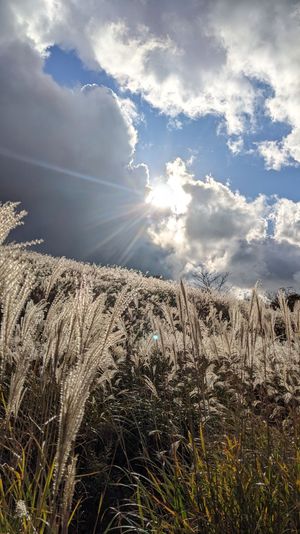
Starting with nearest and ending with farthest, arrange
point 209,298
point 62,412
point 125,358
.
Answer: point 62,412 < point 125,358 < point 209,298

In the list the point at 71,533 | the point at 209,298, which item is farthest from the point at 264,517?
the point at 209,298

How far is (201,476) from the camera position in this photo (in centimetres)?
336

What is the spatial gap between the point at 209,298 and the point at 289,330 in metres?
12.9

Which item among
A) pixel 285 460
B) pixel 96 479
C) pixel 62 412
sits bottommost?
pixel 96 479

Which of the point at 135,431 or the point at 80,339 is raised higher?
the point at 80,339

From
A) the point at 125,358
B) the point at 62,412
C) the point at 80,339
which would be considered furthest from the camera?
the point at 125,358

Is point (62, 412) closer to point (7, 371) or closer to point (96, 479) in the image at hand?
point (96, 479)

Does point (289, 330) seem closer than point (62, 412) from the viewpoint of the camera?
No

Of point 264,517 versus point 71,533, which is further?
point 71,533

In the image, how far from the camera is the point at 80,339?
2.53 m

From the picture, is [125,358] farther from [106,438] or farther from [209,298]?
[209,298]

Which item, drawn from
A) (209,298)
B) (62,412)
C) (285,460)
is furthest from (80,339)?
(209,298)

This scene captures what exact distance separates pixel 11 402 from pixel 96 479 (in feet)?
7.85

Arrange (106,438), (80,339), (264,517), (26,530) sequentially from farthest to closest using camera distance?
1. (106,438)
2. (264,517)
3. (80,339)
4. (26,530)
